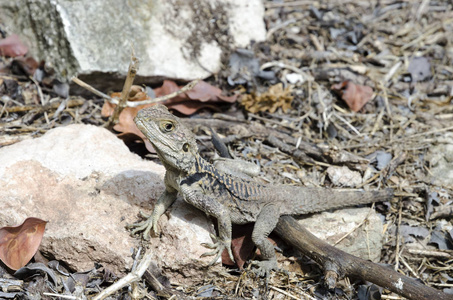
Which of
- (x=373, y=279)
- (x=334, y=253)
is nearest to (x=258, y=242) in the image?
(x=334, y=253)

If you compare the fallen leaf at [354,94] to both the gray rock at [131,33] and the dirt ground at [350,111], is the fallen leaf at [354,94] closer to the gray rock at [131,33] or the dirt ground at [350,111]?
the dirt ground at [350,111]

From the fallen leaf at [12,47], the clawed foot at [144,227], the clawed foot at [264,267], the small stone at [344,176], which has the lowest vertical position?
the clawed foot at [264,267]

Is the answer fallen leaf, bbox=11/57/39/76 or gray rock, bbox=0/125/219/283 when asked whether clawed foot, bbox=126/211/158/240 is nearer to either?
gray rock, bbox=0/125/219/283

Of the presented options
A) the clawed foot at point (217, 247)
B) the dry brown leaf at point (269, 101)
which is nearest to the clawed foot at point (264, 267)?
the clawed foot at point (217, 247)

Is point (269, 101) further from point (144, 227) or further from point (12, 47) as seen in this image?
point (12, 47)

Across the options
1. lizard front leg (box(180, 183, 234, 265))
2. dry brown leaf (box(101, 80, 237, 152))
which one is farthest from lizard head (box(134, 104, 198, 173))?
dry brown leaf (box(101, 80, 237, 152))
